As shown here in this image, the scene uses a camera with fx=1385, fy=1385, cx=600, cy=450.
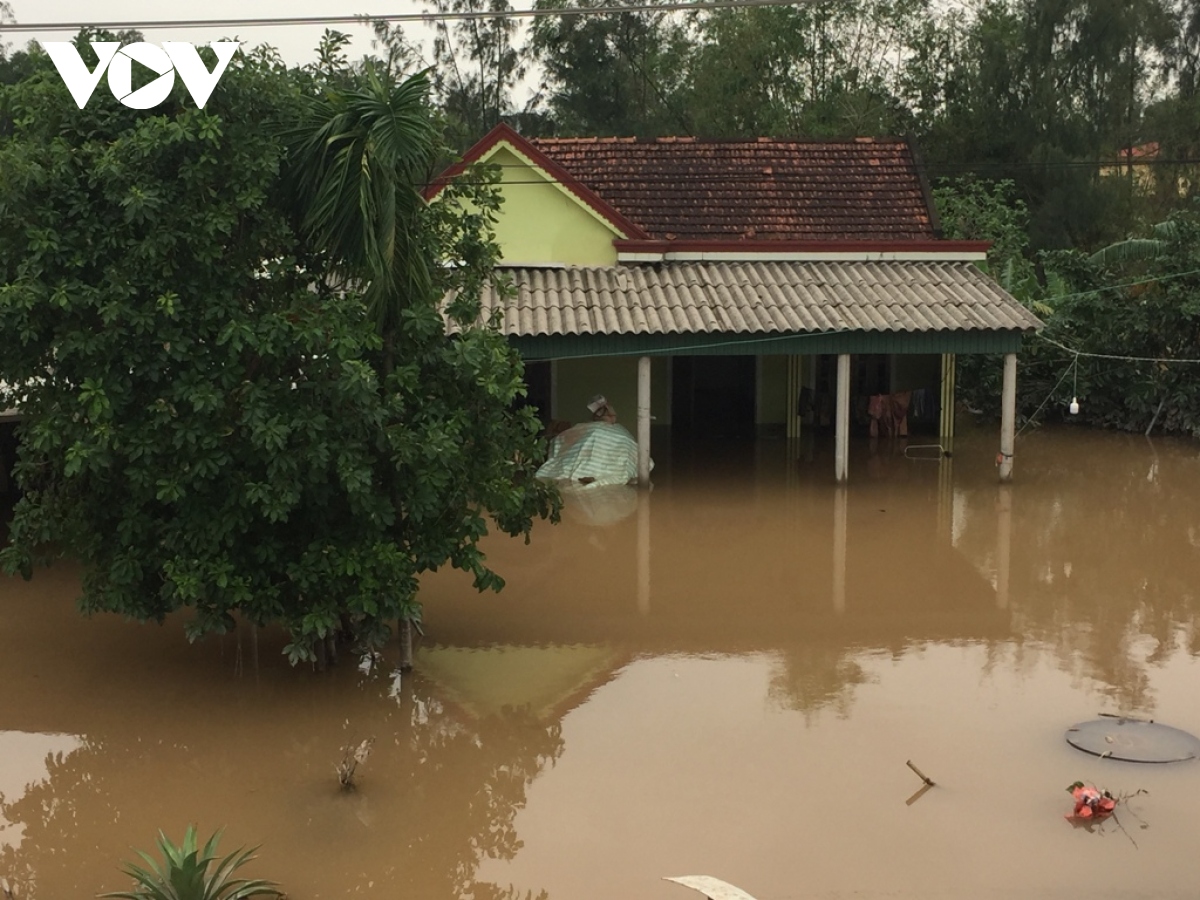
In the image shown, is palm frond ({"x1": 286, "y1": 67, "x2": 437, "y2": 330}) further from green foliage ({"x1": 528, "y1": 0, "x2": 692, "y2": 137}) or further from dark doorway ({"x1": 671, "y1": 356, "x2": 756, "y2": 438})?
green foliage ({"x1": 528, "y1": 0, "x2": 692, "y2": 137})

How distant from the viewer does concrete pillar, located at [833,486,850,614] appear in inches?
527

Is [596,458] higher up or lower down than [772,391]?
lower down

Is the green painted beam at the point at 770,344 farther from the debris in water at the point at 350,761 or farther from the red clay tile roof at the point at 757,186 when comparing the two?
the debris in water at the point at 350,761

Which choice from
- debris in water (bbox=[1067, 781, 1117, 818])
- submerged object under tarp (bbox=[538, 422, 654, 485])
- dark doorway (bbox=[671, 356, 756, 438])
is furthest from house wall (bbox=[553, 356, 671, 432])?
debris in water (bbox=[1067, 781, 1117, 818])

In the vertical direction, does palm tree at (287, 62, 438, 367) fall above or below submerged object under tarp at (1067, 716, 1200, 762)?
above

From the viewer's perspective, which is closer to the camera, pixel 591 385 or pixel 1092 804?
pixel 1092 804

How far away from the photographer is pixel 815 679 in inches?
436

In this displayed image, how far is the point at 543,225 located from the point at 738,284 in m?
3.02

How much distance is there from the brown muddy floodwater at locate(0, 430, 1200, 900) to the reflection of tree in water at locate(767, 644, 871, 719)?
4cm

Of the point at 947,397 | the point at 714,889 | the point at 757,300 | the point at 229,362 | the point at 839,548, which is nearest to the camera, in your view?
the point at 714,889

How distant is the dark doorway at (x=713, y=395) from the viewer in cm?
2398

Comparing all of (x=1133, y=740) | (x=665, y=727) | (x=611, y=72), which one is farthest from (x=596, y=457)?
(x=611, y=72)

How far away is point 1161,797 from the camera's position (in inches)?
343

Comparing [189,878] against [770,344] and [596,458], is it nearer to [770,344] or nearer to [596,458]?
[596,458]
